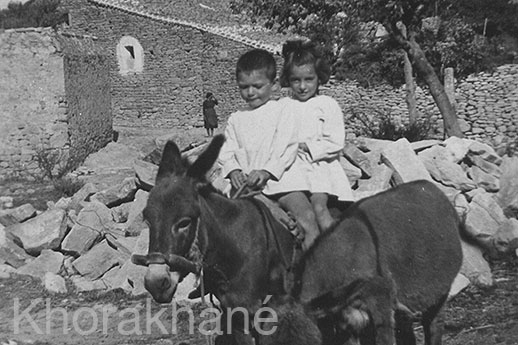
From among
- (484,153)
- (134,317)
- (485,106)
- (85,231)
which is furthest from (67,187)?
(485,106)

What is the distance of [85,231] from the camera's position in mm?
7773

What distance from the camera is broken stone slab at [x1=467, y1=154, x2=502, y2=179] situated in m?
8.10

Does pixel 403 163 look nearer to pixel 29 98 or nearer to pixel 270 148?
pixel 270 148

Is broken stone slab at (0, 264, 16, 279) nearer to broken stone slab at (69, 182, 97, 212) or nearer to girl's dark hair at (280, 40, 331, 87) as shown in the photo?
broken stone slab at (69, 182, 97, 212)

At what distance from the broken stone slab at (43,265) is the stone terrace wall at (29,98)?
239 inches

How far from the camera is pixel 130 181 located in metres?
8.55

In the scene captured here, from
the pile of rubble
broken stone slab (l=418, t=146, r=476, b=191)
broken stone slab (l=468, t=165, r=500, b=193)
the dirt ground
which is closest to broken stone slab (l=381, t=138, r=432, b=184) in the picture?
the pile of rubble

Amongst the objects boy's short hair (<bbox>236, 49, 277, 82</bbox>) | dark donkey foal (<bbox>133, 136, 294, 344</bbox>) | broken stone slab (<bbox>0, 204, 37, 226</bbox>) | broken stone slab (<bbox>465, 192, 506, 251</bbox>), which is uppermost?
boy's short hair (<bbox>236, 49, 277, 82</bbox>)

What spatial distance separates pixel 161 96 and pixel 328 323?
72.9 feet

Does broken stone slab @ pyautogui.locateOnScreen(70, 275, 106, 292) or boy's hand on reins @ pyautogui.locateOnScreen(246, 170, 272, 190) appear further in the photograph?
broken stone slab @ pyautogui.locateOnScreen(70, 275, 106, 292)

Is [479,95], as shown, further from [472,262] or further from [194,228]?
[194,228]

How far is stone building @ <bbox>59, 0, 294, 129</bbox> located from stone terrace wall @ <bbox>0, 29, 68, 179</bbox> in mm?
10537

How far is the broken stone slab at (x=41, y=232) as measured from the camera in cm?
792

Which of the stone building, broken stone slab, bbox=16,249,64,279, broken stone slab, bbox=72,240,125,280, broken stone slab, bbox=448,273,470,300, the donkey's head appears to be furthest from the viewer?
the stone building
